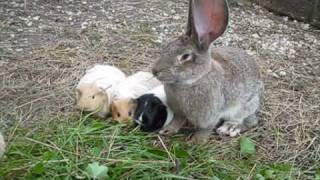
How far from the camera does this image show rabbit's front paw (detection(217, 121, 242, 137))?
306 cm

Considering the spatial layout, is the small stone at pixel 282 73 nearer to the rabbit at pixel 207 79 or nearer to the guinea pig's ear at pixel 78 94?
the rabbit at pixel 207 79

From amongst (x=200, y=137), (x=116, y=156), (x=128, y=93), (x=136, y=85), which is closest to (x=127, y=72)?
(x=136, y=85)

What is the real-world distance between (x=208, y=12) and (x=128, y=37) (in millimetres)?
1300

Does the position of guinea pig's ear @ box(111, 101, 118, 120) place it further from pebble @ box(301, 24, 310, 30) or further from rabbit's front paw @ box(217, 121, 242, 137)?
pebble @ box(301, 24, 310, 30)

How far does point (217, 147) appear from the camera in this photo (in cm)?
296

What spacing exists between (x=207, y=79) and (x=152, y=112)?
310mm

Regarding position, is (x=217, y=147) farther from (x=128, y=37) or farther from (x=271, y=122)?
(x=128, y=37)

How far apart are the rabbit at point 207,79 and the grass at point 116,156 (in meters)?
0.14

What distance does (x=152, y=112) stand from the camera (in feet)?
9.61

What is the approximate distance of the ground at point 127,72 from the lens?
272cm

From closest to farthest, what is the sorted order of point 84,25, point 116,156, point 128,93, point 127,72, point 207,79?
point 116,156, point 207,79, point 128,93, point 127,72, point 84,25

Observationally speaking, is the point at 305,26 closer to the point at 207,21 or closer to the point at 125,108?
the point at 207,21

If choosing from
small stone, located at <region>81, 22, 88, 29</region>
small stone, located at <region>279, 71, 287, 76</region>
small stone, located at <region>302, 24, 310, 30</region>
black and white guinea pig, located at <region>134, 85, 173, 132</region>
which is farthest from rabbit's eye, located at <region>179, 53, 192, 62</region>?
small stone, located at <region>302, 24, 310, 30</region>

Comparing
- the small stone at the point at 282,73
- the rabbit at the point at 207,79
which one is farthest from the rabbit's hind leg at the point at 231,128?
the small stone at the point at 282,73
